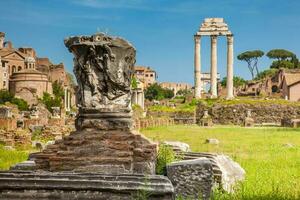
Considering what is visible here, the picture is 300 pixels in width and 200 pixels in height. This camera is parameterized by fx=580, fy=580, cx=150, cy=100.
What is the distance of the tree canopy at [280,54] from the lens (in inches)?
5004

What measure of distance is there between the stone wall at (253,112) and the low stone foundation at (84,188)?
47818 mm

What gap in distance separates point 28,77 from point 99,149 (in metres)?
83.2

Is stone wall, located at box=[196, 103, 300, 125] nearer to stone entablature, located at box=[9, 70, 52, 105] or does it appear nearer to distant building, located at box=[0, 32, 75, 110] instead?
distant building, located at box=[0, 32, 75, 110]

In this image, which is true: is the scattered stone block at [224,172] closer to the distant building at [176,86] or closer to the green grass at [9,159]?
the green grass at [9,159]

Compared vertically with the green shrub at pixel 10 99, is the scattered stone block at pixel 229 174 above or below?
below

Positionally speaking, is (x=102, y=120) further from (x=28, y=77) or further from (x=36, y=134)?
(x=28, y=77)

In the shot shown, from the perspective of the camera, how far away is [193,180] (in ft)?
25.9

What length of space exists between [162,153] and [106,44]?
213 centimetres

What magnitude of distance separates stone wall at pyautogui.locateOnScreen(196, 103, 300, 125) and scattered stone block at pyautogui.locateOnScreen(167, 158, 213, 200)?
46.7 m

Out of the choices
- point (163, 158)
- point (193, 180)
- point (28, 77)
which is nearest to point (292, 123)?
point (163, 158)

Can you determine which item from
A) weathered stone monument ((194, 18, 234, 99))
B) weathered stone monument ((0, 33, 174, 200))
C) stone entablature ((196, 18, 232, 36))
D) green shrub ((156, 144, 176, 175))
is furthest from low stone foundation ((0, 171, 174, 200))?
stone entablature ((196, 18, 232, 36))

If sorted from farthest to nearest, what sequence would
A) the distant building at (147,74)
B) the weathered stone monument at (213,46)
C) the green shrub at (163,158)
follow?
the distant building at (147,74), the weathered stone monument at (213,46), the green shrub at (163,158)

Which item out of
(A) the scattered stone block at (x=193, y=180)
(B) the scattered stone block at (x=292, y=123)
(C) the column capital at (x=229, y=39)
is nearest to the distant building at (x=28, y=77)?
(C) the column capital at (x=229, y=39)

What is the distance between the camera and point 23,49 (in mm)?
118375
